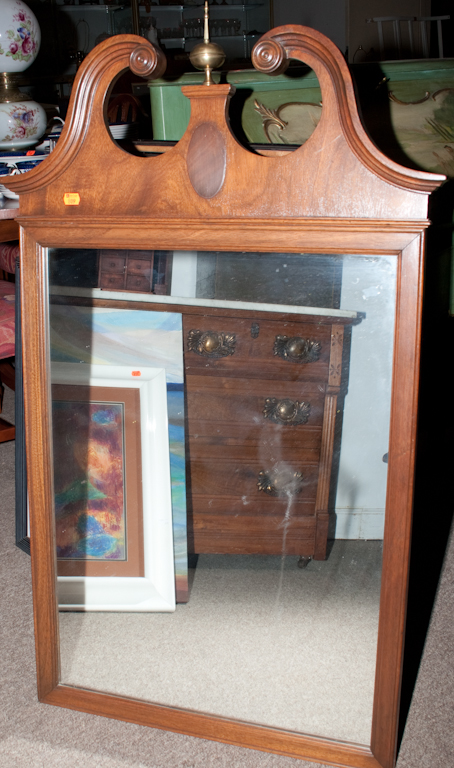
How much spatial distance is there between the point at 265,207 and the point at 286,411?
33cm

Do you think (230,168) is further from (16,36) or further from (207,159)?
(16,36)

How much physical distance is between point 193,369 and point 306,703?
0.61 meters

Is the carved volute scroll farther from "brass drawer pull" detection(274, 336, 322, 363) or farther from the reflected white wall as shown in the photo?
"brass drawer pull" detection(274, 336, 322, 363)

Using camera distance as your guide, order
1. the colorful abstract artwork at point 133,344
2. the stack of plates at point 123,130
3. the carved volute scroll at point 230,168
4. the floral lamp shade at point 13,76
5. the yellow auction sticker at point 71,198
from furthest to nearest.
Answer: the floral lamp shade at point 13,76 → the stack of plates at point 123,130 → the colorful abstract artwork at point 133,344 → the yellow auction sticker at point 71,198 → the carved volute scroll at point 230,168

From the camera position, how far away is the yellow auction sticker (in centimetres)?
101

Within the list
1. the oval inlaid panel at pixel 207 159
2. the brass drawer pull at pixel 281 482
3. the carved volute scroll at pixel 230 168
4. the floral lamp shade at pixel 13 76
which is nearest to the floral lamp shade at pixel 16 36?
the floral lamp shade at pixel 13 76

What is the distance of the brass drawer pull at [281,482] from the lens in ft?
3.59

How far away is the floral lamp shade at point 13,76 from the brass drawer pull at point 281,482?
1073 mm

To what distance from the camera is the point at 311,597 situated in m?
1.10

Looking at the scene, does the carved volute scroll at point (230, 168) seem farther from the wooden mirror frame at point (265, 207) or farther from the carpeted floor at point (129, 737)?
the carpeted floor at point (129, 737)

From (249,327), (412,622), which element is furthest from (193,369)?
(412,622)

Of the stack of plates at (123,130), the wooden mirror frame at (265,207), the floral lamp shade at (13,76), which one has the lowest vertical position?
the wooden mirror frame at (265,207)

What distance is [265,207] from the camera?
944 millimetres

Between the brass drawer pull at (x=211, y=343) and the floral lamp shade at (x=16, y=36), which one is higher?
the floral lamp shade at (x=16, y=36)
